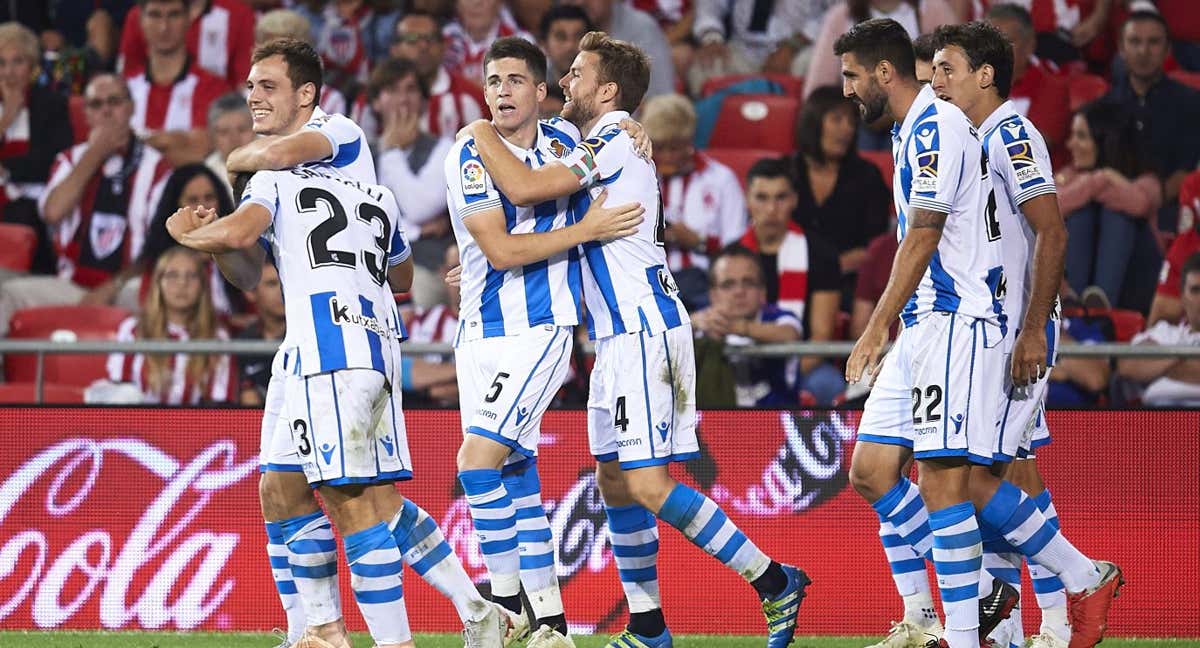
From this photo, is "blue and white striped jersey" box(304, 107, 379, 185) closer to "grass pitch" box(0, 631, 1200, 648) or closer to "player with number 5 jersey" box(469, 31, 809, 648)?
"player with number 5 jersey" box(469, 31, 809, 648)

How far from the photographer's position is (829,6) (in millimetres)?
13414

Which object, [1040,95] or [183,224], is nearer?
[183,224]

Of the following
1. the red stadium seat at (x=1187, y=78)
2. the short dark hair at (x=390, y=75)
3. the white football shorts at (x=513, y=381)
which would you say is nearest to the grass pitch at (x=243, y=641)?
the white football shorts at (x=513, y=381)

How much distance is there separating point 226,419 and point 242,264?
2.08 meters

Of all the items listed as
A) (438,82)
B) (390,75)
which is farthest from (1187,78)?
(390,75)

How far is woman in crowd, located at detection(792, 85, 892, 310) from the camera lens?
10.7 metres

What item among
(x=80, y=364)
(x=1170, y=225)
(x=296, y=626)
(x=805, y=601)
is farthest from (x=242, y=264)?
(x=1170, y=225)

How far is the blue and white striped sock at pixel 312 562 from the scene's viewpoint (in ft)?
20.1

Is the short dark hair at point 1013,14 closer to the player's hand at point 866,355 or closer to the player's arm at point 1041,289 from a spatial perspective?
the player's arm at point 1041,289

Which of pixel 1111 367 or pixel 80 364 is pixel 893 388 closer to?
pixel 1111 367

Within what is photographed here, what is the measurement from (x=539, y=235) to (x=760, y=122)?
6.00 m

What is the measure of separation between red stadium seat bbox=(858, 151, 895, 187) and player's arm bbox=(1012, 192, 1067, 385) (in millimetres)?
4762

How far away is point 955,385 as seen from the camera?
6.05m

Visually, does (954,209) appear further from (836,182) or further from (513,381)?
(836,182)
